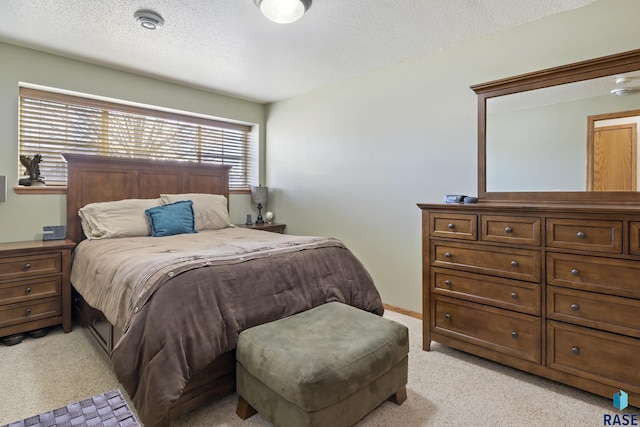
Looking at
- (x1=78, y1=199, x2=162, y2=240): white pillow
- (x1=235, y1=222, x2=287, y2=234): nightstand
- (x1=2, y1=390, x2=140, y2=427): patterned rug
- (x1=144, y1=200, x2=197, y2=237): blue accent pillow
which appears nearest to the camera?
(x1=2, y1=390, x2=140, y2=427): patterned rug

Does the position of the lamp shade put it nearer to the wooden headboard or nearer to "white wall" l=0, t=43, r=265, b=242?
the wooden headboard

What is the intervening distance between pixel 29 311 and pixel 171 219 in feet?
4.02

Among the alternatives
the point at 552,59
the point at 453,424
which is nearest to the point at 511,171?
the point at 552,59

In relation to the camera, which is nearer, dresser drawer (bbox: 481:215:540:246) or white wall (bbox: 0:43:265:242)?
dresser drawer (bbox: 481:215:540:246)

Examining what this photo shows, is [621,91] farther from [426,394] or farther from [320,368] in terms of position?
[320,368]

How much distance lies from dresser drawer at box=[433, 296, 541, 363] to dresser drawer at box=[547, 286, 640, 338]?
0.48 ft

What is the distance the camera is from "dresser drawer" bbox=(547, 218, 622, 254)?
5.54ft

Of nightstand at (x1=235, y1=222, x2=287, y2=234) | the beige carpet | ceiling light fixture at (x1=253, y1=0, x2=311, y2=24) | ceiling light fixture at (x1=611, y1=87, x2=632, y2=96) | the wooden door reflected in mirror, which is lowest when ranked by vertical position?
the beige carpet

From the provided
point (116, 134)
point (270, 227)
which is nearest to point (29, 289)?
point (116, 134)

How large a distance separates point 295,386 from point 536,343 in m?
1.48

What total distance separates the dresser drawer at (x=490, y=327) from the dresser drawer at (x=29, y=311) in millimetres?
2957

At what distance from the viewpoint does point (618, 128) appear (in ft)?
6.77

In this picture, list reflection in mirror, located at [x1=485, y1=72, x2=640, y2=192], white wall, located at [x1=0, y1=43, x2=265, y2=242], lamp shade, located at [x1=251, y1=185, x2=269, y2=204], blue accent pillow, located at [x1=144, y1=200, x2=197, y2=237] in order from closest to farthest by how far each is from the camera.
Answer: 1. reflection in mirror, located at [x1=485, y1=72, x2=640, y2=192]
2. white wall, located at [x1=0, y1=43, x2=265, y2=242]
3. blue accent pillow, located at [x1=144, y1=200, x2=197, y2=237]
4. lamp shade, located at [x1=251, y1=185, x2=269, y2=204]

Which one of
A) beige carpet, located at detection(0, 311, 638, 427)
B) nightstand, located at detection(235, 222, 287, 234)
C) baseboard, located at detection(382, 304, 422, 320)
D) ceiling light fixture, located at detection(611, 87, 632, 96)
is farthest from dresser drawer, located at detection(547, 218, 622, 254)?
nightstand, located at detection(235, 222, 287, 234)
